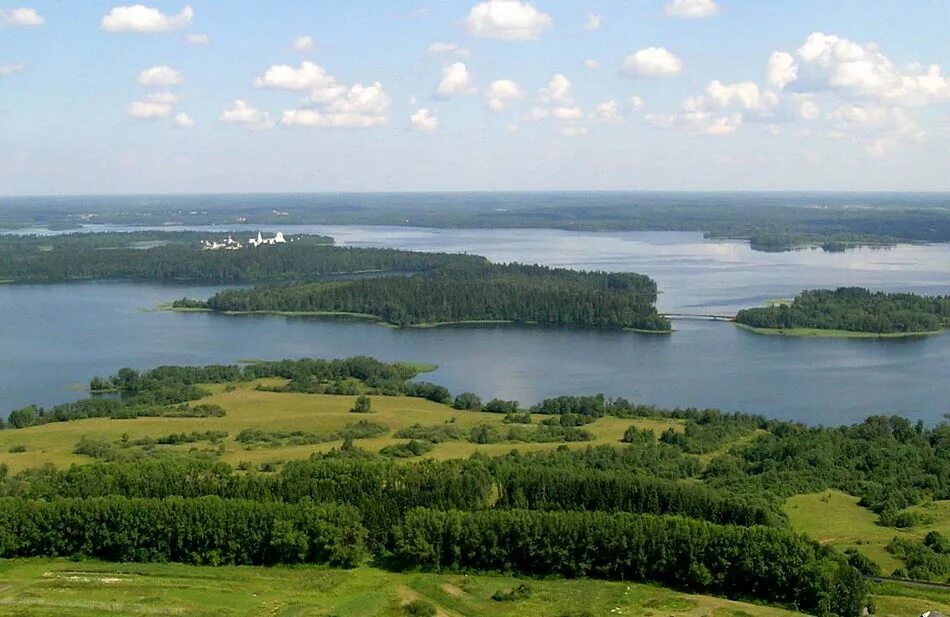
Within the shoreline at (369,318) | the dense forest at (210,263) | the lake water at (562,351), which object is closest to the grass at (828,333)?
the lake water at (562,351)

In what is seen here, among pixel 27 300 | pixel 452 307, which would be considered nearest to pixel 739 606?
pixel 452 307

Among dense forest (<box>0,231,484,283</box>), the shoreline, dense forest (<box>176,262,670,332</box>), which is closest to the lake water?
the shoreline

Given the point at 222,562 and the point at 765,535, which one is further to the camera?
the point at 222,562

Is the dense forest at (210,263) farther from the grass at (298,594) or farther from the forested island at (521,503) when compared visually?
the grass at (298,594)

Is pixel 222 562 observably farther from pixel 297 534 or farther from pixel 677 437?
pixel 677 437

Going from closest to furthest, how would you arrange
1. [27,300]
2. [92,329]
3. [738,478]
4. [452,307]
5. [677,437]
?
[738,478] → [677,437] → [92,329] → [452,307] → [27,300]

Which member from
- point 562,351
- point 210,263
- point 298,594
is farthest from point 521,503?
point 210,263

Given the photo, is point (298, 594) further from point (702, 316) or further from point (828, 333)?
point (702, 316)

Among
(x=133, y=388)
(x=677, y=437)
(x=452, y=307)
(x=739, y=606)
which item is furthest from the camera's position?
(x=452, y=307)
